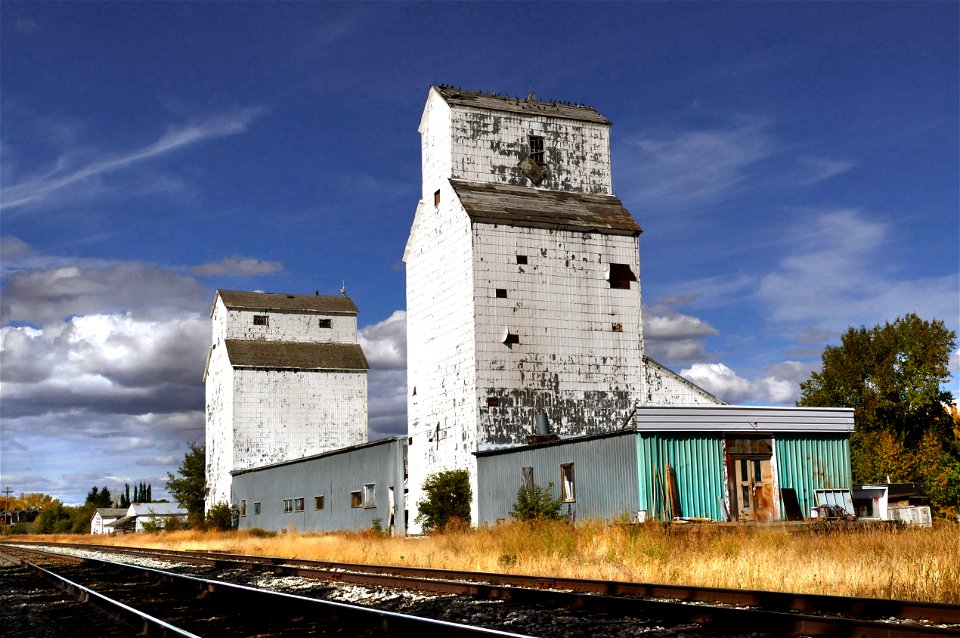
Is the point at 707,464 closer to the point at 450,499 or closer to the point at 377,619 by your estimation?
the point at 450,499

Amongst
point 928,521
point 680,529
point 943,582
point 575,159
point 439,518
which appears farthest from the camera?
point 575,159

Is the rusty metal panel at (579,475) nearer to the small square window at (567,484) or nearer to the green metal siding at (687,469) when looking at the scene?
the small square window at (567,484)

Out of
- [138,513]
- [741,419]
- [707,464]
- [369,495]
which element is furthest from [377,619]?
[138,513]

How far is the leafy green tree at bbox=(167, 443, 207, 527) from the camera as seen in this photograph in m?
58.2

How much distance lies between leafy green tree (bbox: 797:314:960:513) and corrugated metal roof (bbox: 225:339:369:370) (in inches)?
1079

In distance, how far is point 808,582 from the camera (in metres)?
12.4

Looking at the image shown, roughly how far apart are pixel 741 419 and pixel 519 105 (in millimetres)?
16846

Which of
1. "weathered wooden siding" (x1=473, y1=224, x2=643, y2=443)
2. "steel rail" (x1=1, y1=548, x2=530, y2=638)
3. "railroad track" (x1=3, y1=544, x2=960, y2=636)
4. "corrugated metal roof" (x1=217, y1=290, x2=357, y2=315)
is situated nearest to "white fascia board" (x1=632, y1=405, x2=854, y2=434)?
"weathered wooden siding" (x1=473, y1=224, x2=643, y2=443)

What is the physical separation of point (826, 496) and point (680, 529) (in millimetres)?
6903

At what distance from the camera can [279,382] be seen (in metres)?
54.3

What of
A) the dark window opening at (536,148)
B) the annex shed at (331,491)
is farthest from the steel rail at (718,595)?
the dark window opening at (536,148)

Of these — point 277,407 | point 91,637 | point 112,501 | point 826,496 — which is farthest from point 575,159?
point 112,501

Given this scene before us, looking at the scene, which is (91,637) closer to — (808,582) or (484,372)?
(808,582)

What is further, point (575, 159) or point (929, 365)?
point (929, 365)
